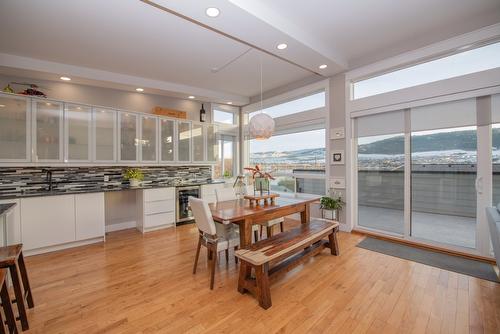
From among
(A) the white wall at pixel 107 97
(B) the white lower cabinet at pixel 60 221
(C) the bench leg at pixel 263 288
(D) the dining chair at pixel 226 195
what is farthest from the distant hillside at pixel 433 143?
(B) the white lower cabinet at pixel 60 221

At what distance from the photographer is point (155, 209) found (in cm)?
425

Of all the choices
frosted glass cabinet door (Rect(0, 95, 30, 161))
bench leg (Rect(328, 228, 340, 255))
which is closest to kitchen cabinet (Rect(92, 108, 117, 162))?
frosted glass cabinet door (Rect(0, 95, 30, 161))

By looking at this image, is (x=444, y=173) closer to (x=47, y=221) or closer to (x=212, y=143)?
(x=212, y=143)

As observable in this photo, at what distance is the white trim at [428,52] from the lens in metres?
2.70

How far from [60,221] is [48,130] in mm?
1446

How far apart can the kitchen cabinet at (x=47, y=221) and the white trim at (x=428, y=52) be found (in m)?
4.99

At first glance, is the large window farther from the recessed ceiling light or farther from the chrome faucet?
the chrome faucet

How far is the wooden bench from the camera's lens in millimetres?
2014

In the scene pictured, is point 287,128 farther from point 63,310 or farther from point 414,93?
point 63,310

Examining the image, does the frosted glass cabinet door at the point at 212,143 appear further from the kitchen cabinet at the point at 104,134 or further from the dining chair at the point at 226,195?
the dining chair at the point at 226,195

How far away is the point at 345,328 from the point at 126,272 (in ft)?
7.91

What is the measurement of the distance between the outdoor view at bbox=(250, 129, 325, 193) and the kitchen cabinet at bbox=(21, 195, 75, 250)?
401 centimetres

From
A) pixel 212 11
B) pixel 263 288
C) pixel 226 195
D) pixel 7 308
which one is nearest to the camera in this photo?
pixel 7 308

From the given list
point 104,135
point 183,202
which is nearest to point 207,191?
point 183,202
